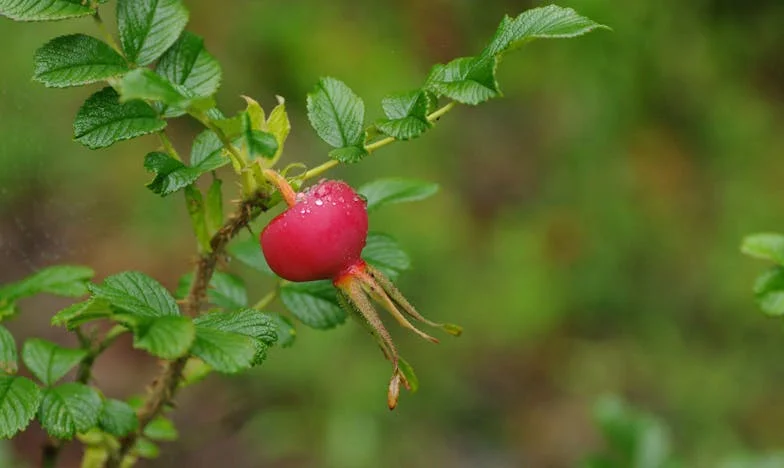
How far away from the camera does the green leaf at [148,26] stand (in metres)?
1.03

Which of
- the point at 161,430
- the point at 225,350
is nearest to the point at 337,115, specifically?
Result: the point at 225,350

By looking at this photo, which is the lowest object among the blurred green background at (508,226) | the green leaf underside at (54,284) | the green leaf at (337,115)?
the blurred green background at (508,226)

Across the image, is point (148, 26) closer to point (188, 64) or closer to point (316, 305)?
point (188, 64)

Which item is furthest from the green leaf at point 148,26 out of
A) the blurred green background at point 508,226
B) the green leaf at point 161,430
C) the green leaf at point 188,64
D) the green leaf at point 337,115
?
the blurred green background at point 508,226

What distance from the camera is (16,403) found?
963 millimetres

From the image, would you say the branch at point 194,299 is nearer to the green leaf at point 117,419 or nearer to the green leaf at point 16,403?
the green leaf at point 117,419

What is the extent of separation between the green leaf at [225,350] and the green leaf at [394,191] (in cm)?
44

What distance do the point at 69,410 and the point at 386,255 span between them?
0.43 m

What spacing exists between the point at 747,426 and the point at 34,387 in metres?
3.01

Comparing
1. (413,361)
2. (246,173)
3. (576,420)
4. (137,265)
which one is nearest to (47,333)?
(137,265)

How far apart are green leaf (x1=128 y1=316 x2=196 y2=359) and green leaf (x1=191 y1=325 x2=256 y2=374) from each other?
0.02 meters

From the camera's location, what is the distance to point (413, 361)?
11.0 ft

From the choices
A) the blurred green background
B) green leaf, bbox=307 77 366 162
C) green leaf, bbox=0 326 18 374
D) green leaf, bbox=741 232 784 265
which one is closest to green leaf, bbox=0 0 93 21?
green leaf, bbox=307 77 366 162

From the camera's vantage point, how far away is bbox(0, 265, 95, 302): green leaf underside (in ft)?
3.80
